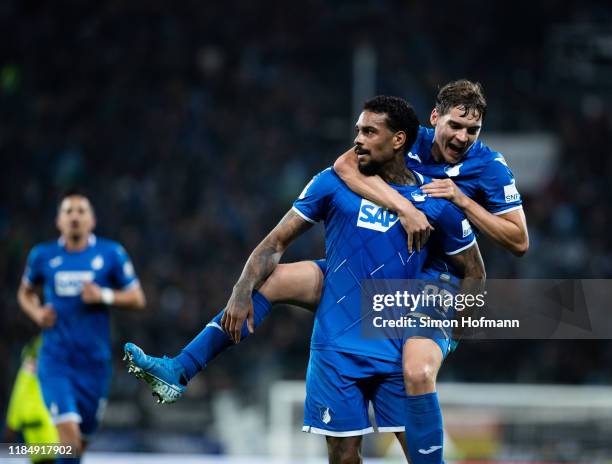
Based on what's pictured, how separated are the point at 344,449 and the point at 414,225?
3.66ft

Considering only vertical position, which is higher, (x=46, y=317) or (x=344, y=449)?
(x=46, y=317)

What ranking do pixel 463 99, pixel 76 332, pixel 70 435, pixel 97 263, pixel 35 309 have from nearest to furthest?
pixel 463 99, pixel 70 435, pixel 76 332, pixel 35 309, pixel 97 263

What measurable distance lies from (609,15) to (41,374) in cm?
1282

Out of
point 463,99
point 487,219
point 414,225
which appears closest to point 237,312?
point 414,225

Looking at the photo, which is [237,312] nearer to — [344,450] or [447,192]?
[344,450]

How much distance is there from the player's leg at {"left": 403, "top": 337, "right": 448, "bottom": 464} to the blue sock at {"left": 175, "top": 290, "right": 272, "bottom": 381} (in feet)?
2.43

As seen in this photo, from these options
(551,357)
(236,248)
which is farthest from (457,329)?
(236,248)

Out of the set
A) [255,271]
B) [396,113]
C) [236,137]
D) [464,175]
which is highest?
[236,137]

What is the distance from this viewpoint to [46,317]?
7.41 meters

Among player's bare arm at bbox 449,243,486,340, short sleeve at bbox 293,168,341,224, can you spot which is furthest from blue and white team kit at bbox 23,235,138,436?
player's bare arm at bbox 449,243,486,340

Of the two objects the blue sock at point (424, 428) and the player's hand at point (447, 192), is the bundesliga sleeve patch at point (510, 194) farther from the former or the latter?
the blue sock at point (424, 428)

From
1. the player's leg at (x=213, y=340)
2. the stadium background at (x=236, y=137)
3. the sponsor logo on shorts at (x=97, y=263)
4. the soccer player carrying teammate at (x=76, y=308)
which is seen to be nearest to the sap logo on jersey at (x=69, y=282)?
the soccer player carrying teammate at (x=76, y=308)

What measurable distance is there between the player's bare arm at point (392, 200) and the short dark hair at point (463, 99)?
1.65ft

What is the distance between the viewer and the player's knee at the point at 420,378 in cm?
465
